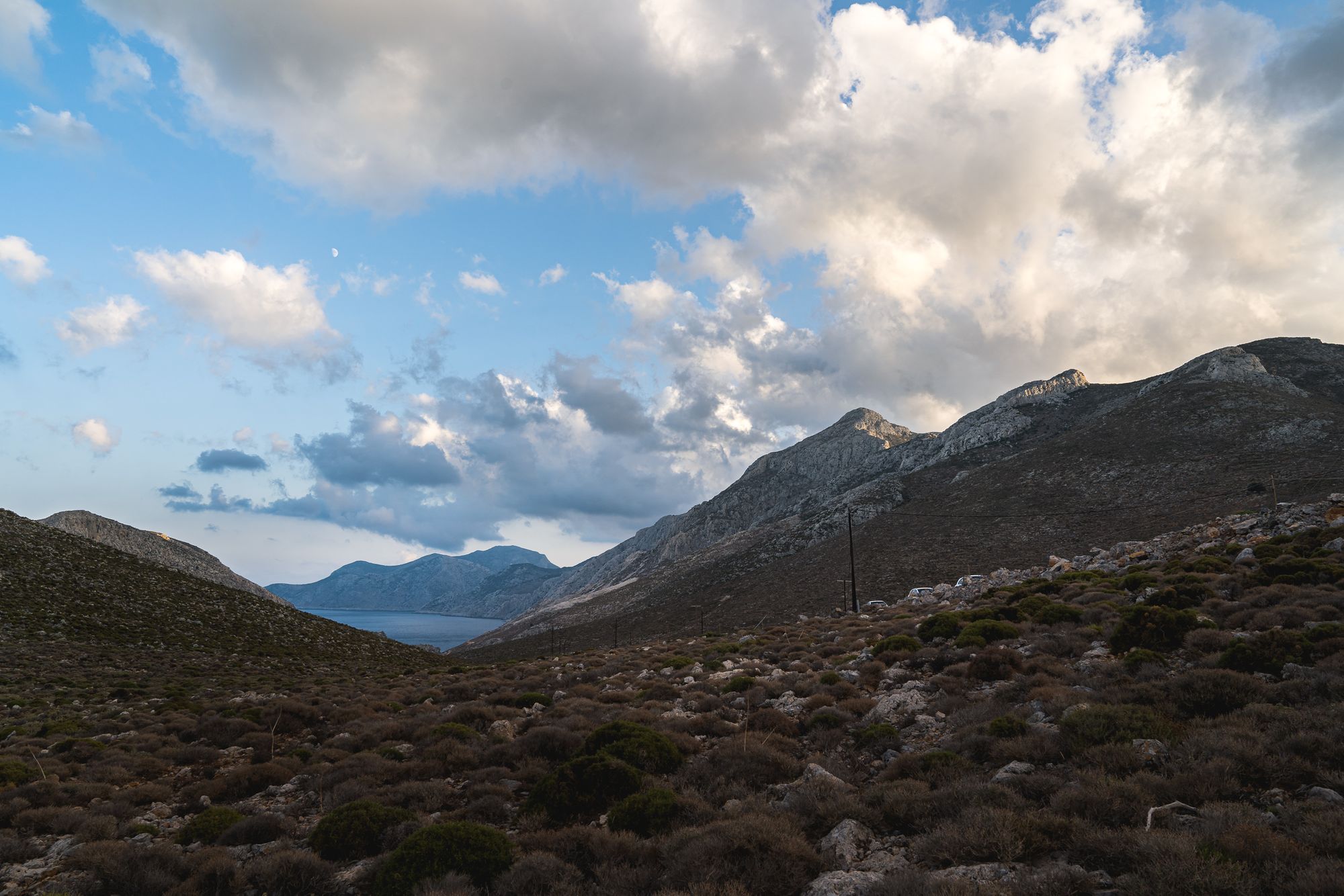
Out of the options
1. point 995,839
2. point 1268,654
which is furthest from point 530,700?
point 1268,654

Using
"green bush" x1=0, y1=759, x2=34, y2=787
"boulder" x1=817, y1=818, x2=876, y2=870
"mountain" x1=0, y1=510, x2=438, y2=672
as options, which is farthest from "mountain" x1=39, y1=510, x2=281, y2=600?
"boulder" x1=817, y1=818, x2=876, y2=870

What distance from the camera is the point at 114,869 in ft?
31.0

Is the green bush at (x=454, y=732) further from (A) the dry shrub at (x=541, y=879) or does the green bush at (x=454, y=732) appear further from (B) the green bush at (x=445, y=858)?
(A) the dry shrub at (x=541, y=879)

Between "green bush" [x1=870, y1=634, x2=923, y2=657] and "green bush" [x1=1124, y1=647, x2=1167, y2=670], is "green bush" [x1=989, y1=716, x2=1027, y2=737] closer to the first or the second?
"green bush" [x1=1124, y1=647, x2=1167, y2=670]

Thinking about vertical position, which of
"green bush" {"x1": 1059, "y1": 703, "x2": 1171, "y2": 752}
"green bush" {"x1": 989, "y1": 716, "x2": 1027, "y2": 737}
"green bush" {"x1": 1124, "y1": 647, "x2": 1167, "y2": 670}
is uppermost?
"green bush" {"x1": 1124, "y1": 647, "x2": 1167, "y2": 670}

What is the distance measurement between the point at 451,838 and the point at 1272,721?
45.1ft

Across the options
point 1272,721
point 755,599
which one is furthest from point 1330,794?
point 755,599

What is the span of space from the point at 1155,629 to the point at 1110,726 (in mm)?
7694

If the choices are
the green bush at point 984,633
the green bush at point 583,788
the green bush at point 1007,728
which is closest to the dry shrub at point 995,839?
the green bush at point 1007,728

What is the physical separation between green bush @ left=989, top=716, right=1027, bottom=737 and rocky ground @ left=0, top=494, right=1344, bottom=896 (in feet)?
0.19

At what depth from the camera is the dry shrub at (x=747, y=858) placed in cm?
743

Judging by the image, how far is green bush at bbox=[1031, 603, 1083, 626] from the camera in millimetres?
21000

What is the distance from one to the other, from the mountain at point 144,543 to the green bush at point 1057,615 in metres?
127

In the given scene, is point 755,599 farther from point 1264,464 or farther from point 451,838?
point 451,838
